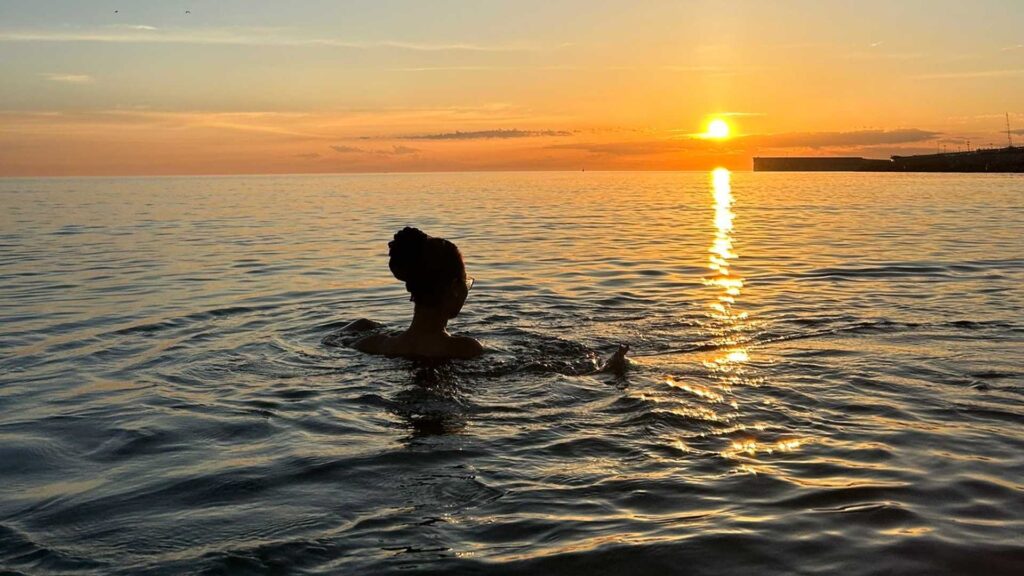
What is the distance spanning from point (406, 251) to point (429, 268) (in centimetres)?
29

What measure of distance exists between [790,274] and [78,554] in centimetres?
1477

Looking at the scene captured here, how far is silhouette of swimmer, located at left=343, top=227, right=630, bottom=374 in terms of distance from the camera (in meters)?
8.54

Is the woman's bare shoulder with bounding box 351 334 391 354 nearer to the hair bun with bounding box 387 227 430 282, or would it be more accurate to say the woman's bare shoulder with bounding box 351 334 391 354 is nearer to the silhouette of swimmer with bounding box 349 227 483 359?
the silhouette of swimmer with bounding box 349 227 483 359

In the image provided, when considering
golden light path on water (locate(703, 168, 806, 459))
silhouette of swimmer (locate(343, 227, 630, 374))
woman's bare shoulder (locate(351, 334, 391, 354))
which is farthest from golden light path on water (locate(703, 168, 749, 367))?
woman's bare shoulder (locate(351, 334, 391, 354))

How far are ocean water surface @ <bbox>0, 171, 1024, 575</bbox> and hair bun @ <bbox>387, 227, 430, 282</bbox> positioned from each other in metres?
1.03

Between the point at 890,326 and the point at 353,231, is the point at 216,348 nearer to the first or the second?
the point at 890,326

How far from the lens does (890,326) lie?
35.9 ft

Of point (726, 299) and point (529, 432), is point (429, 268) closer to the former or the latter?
point (529, 432)

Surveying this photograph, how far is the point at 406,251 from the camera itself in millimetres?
8469

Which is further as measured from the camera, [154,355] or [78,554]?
[154,355]

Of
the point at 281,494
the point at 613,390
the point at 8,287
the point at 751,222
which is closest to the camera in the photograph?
the point at 281,494

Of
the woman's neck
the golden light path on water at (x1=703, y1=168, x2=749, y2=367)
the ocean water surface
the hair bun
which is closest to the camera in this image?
the ocean water surface

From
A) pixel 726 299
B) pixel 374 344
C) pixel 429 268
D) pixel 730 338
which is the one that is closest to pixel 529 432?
pixel 429 268

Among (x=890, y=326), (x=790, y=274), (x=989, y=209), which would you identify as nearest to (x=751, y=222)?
(x=989, y=209)
